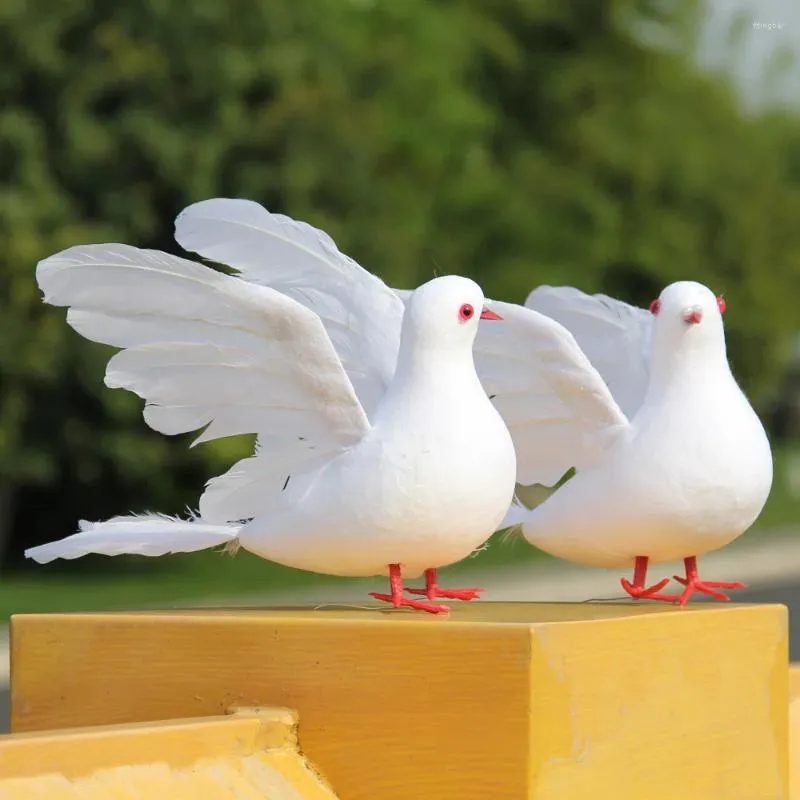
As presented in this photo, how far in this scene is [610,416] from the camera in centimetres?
460

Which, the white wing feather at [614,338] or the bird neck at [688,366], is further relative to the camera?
the white wing feather at [614,338]

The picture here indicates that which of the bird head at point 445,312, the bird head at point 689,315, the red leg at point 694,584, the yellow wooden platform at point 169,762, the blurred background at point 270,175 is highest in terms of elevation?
the blurred background at point 270,175

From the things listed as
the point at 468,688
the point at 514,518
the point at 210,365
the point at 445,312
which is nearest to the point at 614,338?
the point at 514,518

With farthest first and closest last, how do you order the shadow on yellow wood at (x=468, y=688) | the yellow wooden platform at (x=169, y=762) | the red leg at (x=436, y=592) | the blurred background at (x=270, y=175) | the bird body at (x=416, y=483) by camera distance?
the blurred background at (x=270, y=175)
the red leg at (x=436, y=592)
the bird body at (x=416, y=483)
the shadow on yellow wood at (x=468, y=688)
the yellow wooden platform at (x=169, y=762)

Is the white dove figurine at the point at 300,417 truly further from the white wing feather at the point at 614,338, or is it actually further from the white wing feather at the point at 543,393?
the white wing feather at the point at 614,338

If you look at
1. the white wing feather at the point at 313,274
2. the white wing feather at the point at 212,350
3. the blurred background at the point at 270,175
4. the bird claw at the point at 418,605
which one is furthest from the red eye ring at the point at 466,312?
the blurred background at the point at 270,175

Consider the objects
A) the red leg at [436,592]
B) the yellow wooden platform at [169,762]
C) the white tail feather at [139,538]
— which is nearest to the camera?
the yellow wooden platform at [169,762]

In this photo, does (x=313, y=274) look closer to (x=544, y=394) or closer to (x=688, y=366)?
(x=544, y=394)

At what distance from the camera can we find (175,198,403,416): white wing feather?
464cm

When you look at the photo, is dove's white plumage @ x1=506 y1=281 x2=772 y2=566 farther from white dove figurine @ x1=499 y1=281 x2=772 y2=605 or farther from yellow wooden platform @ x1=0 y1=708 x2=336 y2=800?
yellow wooden platform @ x1=0 y1=708 x2=336 y2=800

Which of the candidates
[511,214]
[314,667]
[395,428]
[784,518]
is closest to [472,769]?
[314,667]

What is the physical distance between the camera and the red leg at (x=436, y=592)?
417cm

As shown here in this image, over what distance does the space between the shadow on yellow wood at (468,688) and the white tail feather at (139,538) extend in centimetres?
35

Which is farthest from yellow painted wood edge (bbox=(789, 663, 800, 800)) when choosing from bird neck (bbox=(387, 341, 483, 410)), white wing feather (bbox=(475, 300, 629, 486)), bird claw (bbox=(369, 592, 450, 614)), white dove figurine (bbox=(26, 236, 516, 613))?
bird neck (bbox=(387, 341, 483, 410))
